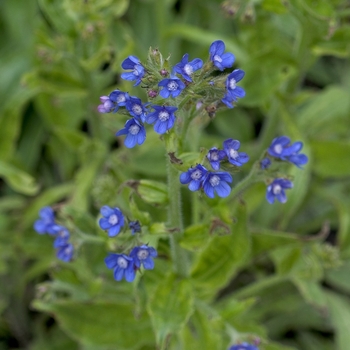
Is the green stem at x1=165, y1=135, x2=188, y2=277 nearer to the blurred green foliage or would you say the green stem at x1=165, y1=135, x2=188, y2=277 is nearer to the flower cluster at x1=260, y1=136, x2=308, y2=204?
the blurred green foliage

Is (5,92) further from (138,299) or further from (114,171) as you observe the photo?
(138,299)

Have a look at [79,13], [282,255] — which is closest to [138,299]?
[282,255]

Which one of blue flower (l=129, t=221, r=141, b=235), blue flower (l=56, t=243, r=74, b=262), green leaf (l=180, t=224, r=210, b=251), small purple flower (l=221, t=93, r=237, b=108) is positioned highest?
small purple flower (l=221, t=93, r=237, b=108)

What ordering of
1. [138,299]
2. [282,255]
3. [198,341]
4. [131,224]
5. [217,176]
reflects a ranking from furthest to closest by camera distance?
[282,255], [198,341], [138,299], [131,224], [217,176]

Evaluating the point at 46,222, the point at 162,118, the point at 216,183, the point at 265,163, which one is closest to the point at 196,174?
the point at 216,183

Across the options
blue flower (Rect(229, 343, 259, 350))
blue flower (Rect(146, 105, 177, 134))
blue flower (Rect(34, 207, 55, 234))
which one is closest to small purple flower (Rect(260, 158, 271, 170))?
blue flower (Rect(146, 105, 177, 134))

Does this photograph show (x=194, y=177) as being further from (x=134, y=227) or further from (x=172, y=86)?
(x=134, y=227)
